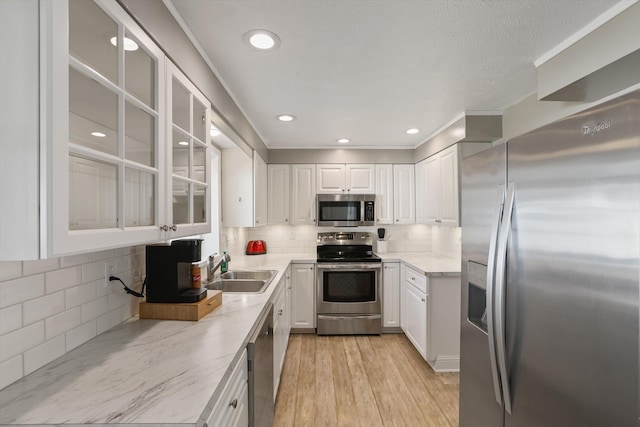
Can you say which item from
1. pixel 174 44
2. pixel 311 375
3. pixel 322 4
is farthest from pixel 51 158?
pixel 311 375

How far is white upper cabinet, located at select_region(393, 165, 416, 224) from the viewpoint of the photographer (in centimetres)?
396

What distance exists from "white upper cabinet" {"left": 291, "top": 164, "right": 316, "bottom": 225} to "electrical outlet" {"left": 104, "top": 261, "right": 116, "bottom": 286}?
2.67 meters

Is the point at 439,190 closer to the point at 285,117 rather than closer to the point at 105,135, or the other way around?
Answer: the point at 285,117

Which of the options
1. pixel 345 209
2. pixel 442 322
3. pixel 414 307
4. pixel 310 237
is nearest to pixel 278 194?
pixel 310 237

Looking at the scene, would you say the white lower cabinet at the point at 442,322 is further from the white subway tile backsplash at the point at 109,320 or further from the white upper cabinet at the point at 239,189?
the white subway tile backsplash at the point at 109,320

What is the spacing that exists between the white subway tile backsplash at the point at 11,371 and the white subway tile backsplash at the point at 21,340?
16 millimetres

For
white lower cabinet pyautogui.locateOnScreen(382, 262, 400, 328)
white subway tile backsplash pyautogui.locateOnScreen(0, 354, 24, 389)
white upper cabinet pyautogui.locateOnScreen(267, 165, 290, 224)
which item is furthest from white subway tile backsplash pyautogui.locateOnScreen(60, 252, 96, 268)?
white lower cabinet pyautogui.locateOnScreen(382, 262, 400, 328)

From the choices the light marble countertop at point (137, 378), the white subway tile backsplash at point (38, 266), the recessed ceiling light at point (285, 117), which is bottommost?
the light marble countertop at point (137, 378)

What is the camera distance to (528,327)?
1.13 m

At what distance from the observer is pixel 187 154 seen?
139cm

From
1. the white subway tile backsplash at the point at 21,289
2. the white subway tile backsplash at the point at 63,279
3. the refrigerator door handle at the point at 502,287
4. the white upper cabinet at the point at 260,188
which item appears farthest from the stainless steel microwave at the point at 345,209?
the white subway tile backsplash at the point at 21,289

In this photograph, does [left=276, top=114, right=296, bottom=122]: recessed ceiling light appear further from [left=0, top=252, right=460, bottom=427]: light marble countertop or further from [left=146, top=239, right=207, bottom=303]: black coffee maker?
[left=0, top=252, right=460, bottom=427]: light marble countertop

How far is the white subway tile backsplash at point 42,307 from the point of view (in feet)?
3.13

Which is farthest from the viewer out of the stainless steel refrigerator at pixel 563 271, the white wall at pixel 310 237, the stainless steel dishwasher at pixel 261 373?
the white wall at pixel 310 237
